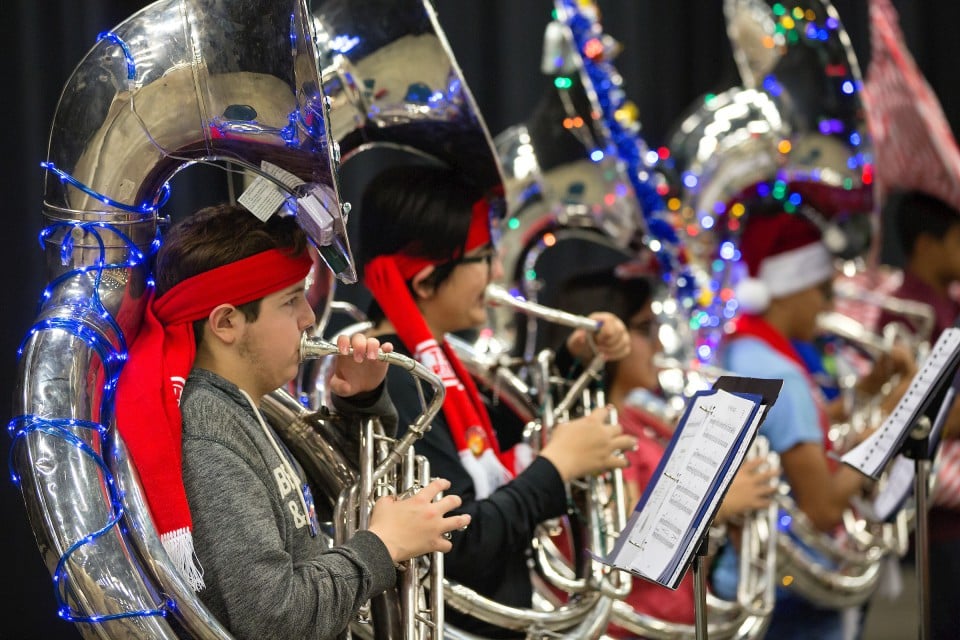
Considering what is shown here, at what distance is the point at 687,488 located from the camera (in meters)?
1.43

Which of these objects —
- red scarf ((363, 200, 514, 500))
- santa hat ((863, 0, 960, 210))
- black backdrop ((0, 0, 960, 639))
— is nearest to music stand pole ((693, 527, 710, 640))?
red scarf ((363, 200, 514, 500))

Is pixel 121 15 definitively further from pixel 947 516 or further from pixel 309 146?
pixel 947 516

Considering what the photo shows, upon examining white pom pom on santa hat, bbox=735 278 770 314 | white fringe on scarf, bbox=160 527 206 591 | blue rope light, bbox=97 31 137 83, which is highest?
blue rope light, bbox=97 31 137 83

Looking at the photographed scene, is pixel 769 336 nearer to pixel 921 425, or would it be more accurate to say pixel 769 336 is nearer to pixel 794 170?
pixel 794 170

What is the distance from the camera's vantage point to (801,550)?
2.58 metres

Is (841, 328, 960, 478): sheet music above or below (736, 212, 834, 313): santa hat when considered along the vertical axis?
below

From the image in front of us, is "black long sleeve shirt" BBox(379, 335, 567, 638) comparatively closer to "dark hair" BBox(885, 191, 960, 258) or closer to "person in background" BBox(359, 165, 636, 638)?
"person in background" BBox(359, 165, 636, 638)

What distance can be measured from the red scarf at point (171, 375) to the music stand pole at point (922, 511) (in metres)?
1.14

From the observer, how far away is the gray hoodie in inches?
49.8

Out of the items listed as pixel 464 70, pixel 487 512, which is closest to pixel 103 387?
pixel 487 512

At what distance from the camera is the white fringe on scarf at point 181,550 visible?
1.24 metres

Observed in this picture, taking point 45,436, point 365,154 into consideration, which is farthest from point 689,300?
point 45,436

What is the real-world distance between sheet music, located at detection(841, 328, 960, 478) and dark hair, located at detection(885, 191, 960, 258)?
1692 mm

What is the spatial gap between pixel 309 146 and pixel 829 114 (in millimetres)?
1942
